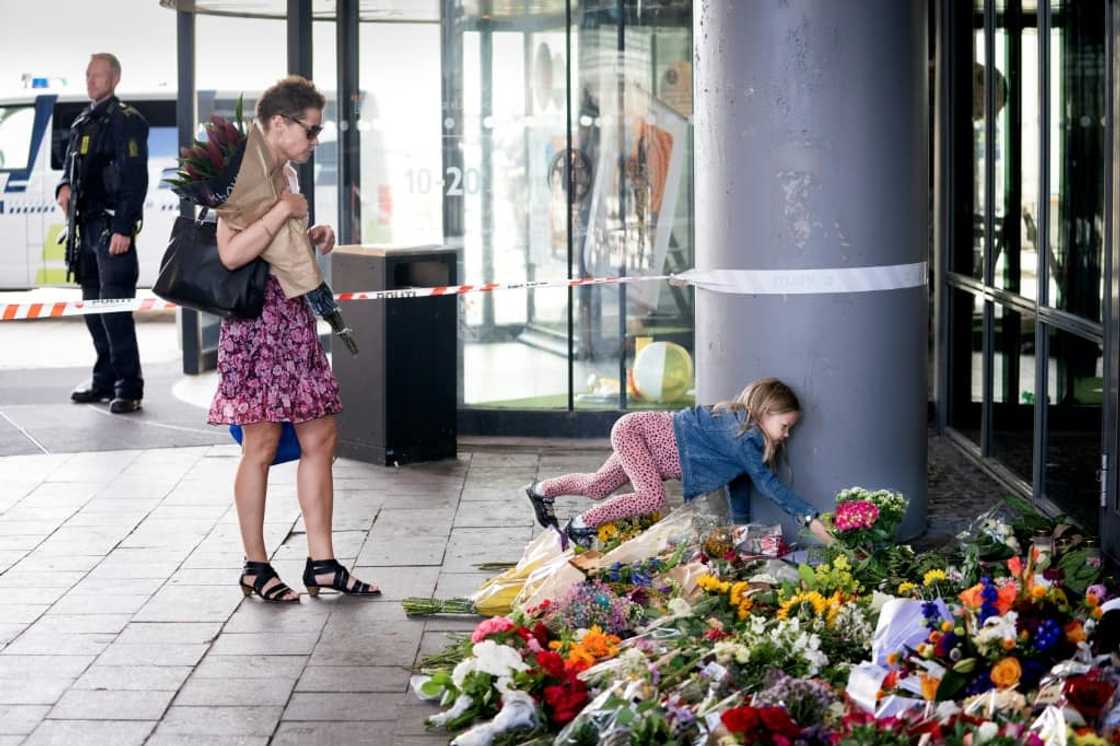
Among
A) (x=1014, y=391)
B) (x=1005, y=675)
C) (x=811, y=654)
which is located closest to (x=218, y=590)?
(x=811, y=654)

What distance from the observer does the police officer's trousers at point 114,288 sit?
10.2 metres

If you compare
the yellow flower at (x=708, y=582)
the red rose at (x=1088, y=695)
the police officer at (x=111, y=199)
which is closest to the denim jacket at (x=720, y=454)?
the yellow flower at (x=708, y=582)

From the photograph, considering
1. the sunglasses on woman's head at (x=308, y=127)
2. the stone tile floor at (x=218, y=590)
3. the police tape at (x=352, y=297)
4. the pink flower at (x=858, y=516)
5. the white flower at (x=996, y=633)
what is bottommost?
the stone tile floor at (x=218, y=590)

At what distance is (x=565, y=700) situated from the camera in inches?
175

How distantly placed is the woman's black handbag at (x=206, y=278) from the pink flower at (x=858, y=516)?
1.97 meters

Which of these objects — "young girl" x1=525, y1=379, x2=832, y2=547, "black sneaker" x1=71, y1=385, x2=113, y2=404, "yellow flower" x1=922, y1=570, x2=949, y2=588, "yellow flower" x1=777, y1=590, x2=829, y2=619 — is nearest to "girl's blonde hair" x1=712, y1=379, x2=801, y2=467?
"young girl" x1=525, y1=379, x2=832, y2=547

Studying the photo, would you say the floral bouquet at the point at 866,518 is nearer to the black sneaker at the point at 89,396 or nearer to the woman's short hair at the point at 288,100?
the woman's short hair at the point at 288,100

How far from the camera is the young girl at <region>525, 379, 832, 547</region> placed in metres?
6.24

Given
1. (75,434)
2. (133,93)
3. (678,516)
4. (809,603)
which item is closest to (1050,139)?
(678,516)

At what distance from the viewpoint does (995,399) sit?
27.4 ft

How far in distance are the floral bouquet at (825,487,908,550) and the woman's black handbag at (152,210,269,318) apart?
1975 mm

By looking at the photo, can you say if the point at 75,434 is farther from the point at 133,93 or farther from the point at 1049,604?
the point at 133,93

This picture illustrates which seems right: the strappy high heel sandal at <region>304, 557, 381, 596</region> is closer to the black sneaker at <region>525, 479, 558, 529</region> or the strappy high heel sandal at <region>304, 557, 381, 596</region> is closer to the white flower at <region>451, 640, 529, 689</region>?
the black sneaker at <region>525, 479, 558, 529</region>

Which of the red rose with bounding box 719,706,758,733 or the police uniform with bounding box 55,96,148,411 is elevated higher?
the police uniform with bounding box 55,96,148,411
